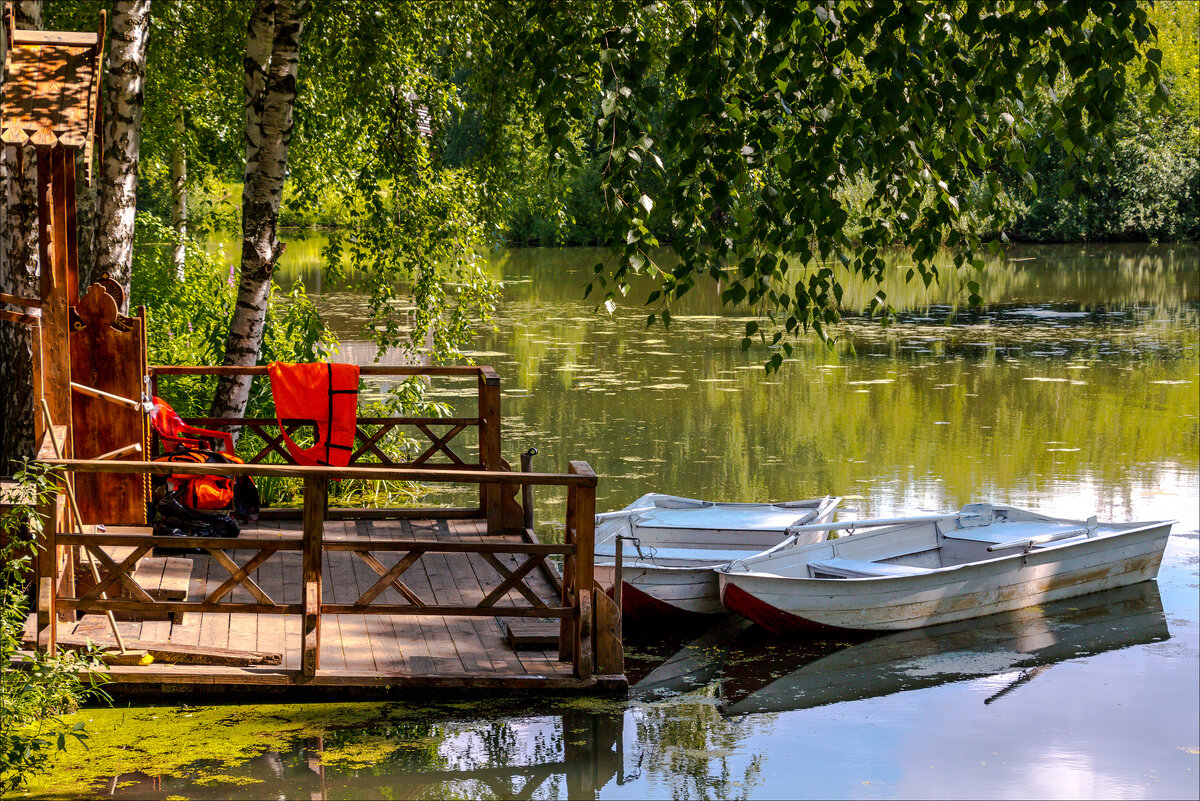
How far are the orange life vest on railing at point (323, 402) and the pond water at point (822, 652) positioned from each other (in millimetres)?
2155

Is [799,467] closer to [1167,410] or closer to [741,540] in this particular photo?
[741,540]

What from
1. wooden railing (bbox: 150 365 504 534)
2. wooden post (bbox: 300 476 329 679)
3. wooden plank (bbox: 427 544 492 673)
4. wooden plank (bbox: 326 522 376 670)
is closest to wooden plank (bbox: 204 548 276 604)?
wooden post (bbox: 300 476 329 679)

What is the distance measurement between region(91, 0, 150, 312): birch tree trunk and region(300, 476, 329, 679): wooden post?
8.27ft

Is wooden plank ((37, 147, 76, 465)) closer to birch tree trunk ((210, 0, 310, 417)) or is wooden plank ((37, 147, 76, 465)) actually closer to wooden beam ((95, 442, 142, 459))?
wooden beam ((95, 442, 142, 459))

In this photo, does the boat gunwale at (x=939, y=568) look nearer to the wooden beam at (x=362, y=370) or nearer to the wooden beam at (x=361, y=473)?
the wooden beam at (x=362, y=370)

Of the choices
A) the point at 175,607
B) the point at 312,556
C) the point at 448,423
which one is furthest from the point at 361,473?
the point at 448,423

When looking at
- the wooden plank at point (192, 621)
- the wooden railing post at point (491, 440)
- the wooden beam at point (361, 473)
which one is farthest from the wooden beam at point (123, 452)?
the wooden railing post at point (491, 440)

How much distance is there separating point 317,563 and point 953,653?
4654 mm

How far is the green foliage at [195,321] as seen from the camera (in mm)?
11289

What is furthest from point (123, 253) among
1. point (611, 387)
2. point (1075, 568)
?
point (611, 387)

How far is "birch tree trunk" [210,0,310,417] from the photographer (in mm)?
8891

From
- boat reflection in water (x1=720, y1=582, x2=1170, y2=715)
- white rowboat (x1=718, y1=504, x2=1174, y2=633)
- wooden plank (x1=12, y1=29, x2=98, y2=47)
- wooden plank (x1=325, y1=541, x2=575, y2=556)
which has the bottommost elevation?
boat reflection in water (x1=720, y1=582, x2=1170, y2=715)

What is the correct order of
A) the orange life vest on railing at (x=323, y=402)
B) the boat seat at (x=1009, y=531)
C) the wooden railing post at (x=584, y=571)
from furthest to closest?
the boat seat at (x=1009, y=531), the orange life vest on railing at (x=323, y=402), the wooden railing post at (x=584, y=571)

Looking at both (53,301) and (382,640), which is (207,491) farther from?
(53,301)
